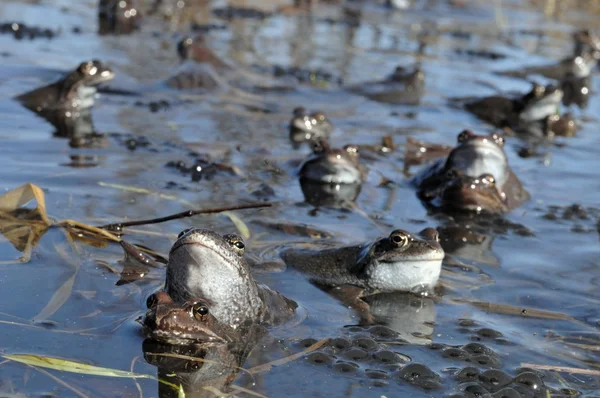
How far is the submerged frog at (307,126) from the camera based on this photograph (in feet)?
31.7

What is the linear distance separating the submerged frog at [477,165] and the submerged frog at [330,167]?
60 centimetres

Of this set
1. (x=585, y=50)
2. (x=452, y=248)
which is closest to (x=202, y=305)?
(x=452, y=248)

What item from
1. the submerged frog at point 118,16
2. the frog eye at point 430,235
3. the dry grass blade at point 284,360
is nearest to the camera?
the dry grass blade at point 284,360

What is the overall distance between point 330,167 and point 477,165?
1200mm

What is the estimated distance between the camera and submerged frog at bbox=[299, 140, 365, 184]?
26.4 feet

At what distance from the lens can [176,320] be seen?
435 centimetres

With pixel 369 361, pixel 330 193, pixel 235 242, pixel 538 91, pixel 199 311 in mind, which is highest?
pixel 235 242

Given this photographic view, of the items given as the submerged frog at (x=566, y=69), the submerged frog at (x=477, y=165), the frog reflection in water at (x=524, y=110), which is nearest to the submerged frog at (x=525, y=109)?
the frog reflection in water at (x=524, y=110)

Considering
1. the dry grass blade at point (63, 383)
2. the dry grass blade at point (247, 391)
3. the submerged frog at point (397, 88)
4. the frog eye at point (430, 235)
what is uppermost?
the frog eye at point (430, 235)

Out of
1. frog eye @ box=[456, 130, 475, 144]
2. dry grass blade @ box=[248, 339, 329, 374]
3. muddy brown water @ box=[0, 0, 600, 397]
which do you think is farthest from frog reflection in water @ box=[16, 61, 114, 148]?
dry grass blade @ box=[248, 339, 329, 374]

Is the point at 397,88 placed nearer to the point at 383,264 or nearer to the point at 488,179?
the point at 488,179

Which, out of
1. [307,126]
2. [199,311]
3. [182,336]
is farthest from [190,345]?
[307,126]

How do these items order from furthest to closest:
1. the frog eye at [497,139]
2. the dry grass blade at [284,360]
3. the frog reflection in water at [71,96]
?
the frog reflection in water at [71,96] < the frog eye at [497,139] < the dry grass blade at [284,360]

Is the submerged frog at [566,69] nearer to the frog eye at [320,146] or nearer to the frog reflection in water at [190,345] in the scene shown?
the frog eye at [320,146]
